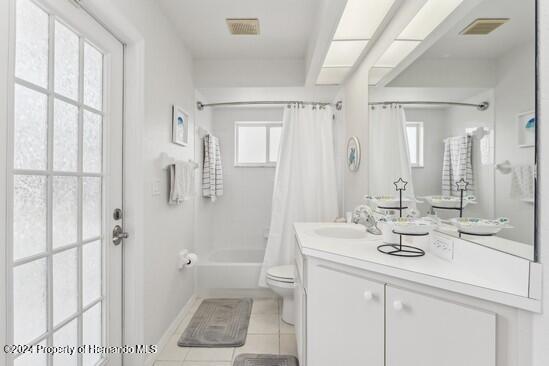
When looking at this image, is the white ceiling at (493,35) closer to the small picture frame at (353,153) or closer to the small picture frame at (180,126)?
the small picture frame at (353,153)

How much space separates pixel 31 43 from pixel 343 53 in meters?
1.83

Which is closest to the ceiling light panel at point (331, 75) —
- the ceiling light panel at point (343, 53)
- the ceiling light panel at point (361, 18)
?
the ceiling light panel at point (343, 53)

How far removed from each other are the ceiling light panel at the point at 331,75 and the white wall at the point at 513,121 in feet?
4.62

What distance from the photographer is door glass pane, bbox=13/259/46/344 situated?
3.29 feet

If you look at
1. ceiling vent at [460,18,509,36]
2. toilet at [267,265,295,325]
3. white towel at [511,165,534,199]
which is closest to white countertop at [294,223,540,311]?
white towel at [511,165,534,199]

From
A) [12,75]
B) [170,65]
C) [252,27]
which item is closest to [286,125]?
[252,27]

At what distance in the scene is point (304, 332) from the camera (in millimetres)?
1538

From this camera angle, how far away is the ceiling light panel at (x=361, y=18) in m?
1.57

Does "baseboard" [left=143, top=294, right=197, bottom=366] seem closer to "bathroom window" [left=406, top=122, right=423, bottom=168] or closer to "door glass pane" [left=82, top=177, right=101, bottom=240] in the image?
"door glass pane" [left=82, top=177, right=101, bottom=240]

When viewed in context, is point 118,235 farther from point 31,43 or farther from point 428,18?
point 428,18

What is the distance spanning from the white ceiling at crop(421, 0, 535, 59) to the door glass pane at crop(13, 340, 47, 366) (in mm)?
2100

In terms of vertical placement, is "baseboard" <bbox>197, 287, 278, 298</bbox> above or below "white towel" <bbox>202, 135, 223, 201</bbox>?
below

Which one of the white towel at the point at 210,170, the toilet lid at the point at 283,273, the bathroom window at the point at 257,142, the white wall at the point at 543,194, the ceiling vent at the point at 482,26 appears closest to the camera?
the white wall at the point at 543,194

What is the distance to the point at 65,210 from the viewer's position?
1241 mm
